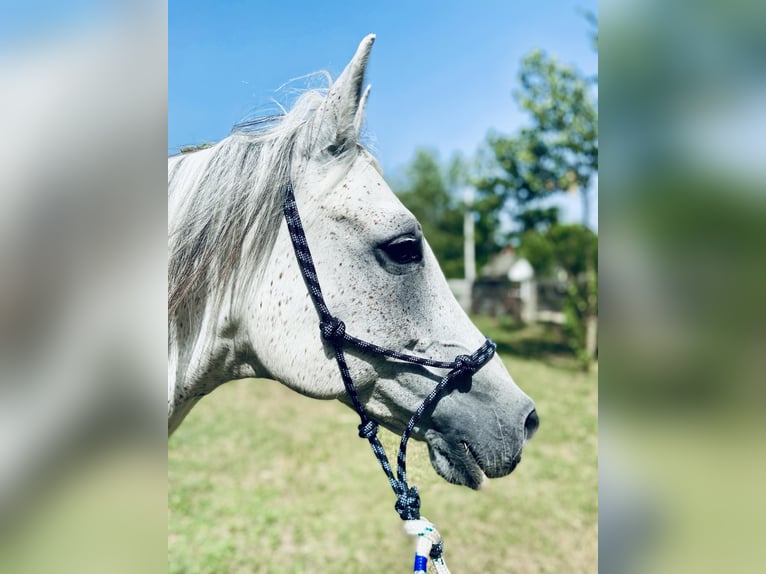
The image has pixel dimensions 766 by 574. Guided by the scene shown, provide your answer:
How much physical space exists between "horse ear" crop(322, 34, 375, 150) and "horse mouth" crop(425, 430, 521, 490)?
732mm

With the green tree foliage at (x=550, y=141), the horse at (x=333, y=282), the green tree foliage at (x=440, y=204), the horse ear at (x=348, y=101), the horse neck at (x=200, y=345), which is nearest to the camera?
the horse ear at (x=348, y=101)

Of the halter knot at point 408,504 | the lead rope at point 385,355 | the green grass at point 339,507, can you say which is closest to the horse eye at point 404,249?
the lead rope at point 385,355

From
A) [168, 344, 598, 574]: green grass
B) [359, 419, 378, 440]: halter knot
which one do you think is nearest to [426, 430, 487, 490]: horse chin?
[359, 419, 378, 440]: halter knot

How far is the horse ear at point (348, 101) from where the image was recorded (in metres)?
1.03

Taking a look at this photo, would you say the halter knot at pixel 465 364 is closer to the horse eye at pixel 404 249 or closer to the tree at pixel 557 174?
the horse eye at pixel 404 249

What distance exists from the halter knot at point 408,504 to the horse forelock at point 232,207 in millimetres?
639
